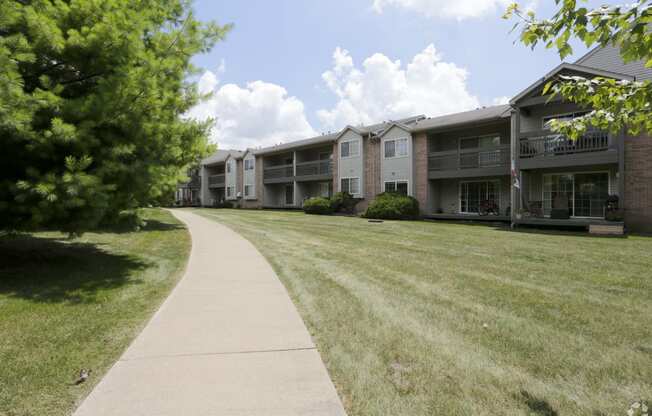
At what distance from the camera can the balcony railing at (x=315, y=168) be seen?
98.4ft

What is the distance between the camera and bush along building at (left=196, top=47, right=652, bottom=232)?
1520 centimetres

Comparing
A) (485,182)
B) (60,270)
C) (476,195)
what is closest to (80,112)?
(60,270)

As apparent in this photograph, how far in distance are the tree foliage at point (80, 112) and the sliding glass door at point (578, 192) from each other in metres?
18.5

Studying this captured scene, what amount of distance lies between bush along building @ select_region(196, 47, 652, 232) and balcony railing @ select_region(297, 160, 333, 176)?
0.09 m

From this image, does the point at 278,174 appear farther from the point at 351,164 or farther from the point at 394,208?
the point at 394,208

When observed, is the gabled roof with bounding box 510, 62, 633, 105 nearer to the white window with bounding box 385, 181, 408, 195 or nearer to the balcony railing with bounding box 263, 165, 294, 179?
the white window with bounding box 385, 181, 408, 195

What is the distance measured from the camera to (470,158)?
2080 cm

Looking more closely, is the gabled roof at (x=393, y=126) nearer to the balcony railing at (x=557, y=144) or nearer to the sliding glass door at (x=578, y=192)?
the balcony railing at (x=557, y=144)

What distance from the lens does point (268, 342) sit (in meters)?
3.83

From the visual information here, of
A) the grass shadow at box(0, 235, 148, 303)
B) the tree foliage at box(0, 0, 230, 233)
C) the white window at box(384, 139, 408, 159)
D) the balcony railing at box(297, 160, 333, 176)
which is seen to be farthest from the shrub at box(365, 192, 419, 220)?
the tree foliage at box(0, 0, 230, 233)

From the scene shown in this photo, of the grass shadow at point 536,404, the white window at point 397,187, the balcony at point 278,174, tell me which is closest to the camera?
the grass shadow at point 536,404

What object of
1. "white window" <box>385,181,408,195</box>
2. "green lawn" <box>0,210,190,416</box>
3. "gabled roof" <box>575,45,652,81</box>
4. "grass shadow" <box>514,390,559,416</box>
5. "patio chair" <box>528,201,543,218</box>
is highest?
"gabled roof" <box>575,45,652,81</box>

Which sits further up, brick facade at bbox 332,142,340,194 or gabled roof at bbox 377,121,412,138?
gabled roof at bbox 377,121,412,138

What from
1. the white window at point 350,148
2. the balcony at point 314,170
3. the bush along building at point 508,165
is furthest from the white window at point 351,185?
the white window at point 350,148
